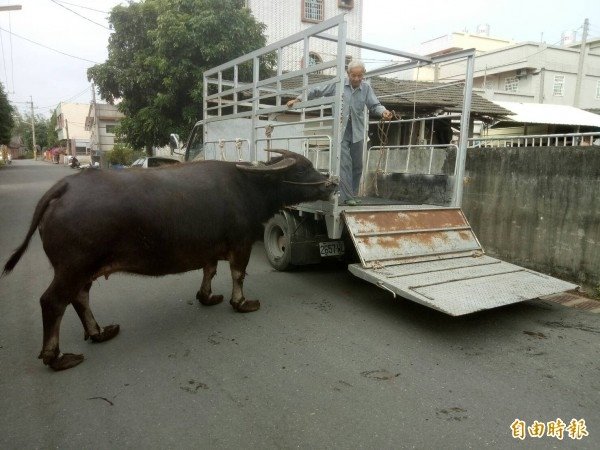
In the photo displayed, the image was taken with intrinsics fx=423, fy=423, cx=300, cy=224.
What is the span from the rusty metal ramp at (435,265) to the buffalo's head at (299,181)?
402 millimetres

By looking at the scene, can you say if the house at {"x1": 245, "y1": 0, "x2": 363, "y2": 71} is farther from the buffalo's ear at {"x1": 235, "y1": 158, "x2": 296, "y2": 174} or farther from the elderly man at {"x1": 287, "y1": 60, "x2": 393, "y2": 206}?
the buffalo's ear at {"x1": 235, "y1": 158, "x2": 296, "y2": 174}

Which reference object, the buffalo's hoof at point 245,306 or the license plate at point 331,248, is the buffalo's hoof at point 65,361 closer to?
the buffalo's hoof at point 245,306

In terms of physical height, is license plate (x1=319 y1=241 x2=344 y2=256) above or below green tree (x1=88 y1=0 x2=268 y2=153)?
below

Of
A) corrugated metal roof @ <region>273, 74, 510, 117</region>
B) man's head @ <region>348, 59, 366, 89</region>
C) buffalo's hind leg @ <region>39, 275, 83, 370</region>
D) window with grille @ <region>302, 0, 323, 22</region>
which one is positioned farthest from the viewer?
window with grille @ <region>302, 0, 323, 22</region>

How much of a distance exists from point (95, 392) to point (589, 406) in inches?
130

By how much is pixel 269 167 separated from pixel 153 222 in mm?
1349

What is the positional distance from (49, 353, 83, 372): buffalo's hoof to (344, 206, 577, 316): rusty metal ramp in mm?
2531

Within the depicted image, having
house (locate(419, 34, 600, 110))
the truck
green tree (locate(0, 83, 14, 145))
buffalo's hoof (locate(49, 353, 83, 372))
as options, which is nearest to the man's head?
the truck

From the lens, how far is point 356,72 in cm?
503

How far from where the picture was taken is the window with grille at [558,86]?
84.9 feet

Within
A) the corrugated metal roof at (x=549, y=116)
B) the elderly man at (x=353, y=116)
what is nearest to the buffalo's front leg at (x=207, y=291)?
the elderly man at (x=353, y=116)

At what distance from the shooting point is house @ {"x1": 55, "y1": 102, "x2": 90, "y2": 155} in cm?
5272

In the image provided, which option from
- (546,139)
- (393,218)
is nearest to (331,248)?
(393,218)

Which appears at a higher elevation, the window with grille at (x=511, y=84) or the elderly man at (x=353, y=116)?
the window with grille at (x=511, y=84)
